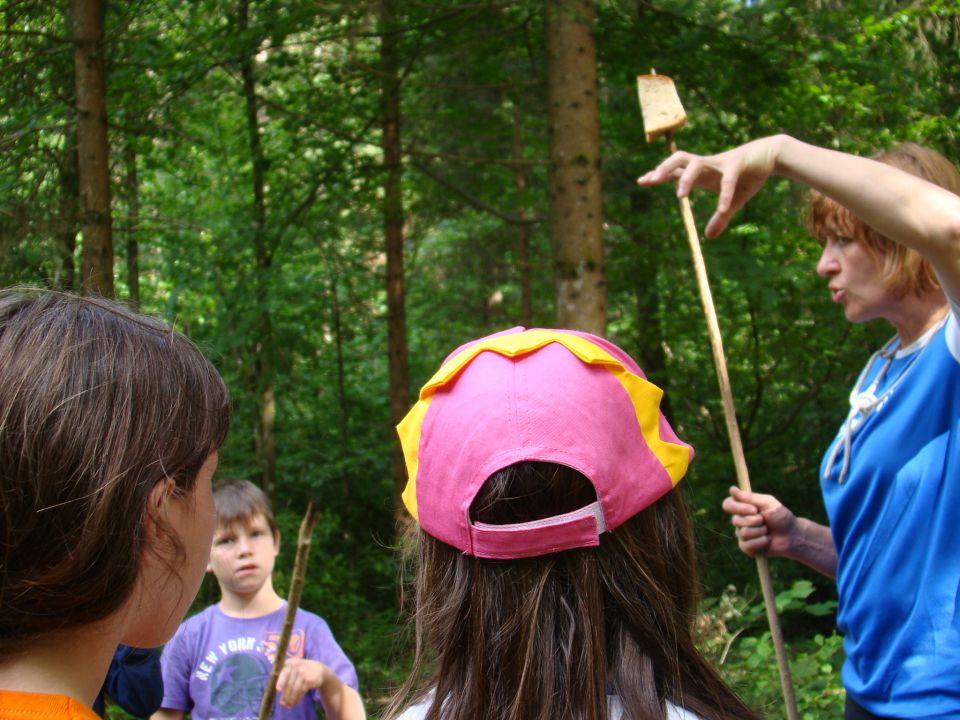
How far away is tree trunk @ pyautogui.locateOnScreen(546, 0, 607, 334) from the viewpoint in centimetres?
503

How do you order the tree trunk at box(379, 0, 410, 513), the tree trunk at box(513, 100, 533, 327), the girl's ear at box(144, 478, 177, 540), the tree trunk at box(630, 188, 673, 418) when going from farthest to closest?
the tree trunk at box(513, 100, 533, 327), the tree trunk at box(379, 0, 410, 513), the tree trunk at box(630, 188, 673, 418), the girl's ear at box(144, 478, 177, 540)

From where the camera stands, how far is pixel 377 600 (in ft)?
31.1

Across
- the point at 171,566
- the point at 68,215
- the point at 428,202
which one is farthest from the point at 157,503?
the point at 428,202

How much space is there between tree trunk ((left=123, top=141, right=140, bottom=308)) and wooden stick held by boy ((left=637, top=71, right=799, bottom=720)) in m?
5.16

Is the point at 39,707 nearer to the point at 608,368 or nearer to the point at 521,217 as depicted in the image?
the point at 608,368

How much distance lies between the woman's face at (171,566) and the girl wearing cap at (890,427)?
1238 mm

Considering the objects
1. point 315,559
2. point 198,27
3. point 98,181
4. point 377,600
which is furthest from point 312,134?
point 377,600

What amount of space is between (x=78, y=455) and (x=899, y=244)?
1964mm

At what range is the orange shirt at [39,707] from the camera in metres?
1.03

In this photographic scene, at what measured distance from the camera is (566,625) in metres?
1.30

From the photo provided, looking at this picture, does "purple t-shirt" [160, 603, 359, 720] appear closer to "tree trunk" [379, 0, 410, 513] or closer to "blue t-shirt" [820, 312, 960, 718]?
"blue t-shirt" [820, 312, 960, 718]

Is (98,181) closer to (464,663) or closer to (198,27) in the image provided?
(198,27)

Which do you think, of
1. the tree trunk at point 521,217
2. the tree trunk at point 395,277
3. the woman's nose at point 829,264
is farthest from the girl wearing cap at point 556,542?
the tree trunk at point 521,217

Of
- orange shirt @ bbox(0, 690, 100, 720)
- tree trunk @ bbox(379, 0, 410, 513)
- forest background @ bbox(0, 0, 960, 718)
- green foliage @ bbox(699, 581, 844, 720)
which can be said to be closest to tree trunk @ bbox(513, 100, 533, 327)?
forest background @ bbox(0, 0, 960, 718)
